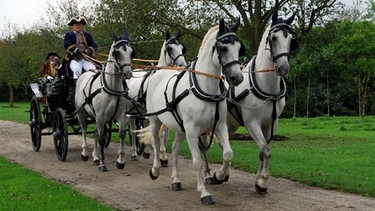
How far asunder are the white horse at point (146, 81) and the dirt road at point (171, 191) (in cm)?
44

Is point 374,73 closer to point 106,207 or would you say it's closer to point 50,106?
point 50,106

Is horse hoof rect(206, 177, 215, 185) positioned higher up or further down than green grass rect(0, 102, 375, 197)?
further down

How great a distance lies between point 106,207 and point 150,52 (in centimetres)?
1249

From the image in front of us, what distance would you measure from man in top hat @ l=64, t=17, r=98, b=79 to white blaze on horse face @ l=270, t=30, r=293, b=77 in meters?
5.67

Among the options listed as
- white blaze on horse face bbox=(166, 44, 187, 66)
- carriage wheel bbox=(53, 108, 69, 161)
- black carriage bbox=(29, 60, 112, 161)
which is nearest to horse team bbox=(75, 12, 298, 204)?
white blaze on horse face bbox=(166, 44, 187, 66)

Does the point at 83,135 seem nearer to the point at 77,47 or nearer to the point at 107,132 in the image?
the point at 107,132

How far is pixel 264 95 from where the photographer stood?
7.59 m

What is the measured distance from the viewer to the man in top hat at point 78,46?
38.7ft

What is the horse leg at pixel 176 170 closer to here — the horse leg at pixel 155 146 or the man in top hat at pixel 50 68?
the horse leg at pixel 155 146

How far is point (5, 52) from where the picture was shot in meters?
42.3

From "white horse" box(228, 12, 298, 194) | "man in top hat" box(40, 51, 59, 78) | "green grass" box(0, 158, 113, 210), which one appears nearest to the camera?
"green grass" box(0, 158, 113, 210)

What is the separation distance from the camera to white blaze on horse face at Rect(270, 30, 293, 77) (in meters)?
7.04

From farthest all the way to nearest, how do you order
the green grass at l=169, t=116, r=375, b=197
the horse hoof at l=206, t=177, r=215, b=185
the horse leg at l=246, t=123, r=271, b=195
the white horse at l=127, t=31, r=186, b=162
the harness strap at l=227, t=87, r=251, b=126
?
the white horse at l=127, t=31, r=186, b=162 → the horse hoof at l=206, t=177, r=215, b=185 → the green grass at l=169, t=116, r=375, b=197 → the harness strap at l=227, t=87, r=251, b=126 → the horse leg at l=246, t=123, r=271, b=195

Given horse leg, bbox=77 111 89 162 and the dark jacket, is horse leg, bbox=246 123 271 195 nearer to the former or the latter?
horse leg, bbox=77 111 89 162
